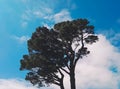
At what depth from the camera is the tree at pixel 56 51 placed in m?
49.2

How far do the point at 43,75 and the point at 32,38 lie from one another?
5.48 meters

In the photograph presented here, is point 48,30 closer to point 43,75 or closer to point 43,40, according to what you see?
point 43,40

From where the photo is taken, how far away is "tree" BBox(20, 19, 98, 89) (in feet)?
161

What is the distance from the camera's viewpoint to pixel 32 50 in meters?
51.6

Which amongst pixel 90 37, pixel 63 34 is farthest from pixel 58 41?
pixel 90 37

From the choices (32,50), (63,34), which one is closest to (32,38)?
(32,50)

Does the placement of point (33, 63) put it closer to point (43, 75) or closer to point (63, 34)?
point (43, 75)

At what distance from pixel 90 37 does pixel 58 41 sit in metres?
4.40

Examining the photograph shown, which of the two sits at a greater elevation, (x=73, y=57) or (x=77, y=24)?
(x=77, y=24)

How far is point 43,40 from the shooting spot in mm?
50406

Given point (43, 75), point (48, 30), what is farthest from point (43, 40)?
point (43, 75)

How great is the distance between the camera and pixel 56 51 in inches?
1953

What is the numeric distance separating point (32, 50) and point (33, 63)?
212 cm

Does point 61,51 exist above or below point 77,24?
below
